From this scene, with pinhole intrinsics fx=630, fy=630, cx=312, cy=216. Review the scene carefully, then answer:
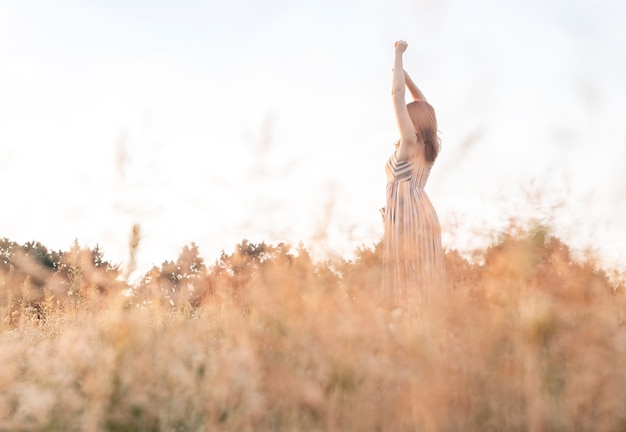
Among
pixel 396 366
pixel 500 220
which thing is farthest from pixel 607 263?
pixel 396 366

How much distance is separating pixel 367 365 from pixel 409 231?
130 inches

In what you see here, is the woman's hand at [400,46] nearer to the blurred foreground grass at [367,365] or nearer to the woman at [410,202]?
the woman at [410,202]

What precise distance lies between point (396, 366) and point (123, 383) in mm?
1001

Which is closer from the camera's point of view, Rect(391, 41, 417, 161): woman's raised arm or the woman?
the woman

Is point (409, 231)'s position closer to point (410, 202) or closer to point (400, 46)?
point (410, 202)

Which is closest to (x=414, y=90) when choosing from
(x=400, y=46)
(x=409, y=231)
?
(x=400, y=46)

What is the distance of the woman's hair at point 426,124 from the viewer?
552cm

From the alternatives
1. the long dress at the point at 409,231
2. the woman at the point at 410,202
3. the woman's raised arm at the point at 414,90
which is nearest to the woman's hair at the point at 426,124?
the woman at the point at 410,202

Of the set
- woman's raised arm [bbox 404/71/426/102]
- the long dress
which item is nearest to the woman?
the long dress

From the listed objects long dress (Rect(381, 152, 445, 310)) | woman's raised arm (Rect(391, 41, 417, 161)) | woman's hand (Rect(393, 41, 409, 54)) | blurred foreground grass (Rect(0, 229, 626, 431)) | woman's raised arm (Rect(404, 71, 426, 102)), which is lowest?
blurred foreground grass (Rect(0, 229, 626, 431))

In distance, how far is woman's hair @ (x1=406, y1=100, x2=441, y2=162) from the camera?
5.52 meters

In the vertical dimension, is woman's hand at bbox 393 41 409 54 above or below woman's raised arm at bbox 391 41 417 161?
above

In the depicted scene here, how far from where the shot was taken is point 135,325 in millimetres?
2443

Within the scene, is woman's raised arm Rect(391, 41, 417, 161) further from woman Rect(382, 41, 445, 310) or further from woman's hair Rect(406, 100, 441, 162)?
woman's hair Rect(406, 100, 441, 162)
